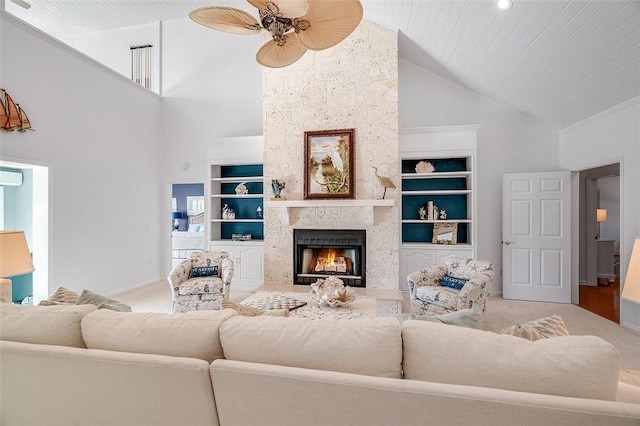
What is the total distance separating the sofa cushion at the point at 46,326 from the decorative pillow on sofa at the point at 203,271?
253 centimetres

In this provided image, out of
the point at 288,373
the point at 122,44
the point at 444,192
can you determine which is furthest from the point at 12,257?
the point at 122,44

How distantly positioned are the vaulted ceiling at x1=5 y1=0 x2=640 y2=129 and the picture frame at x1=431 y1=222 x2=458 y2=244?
2067 mm

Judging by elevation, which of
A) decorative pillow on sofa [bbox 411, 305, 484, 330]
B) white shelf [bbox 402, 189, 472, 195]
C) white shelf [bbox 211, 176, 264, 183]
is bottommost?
decorative pillow on sofa [bbox 411, 305, 484, 330]

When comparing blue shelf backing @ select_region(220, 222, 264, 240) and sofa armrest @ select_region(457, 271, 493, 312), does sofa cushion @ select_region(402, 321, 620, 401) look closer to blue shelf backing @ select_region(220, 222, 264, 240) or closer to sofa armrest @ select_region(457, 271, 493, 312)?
sofa armrest @ select_region(457, 271, 493, 312)

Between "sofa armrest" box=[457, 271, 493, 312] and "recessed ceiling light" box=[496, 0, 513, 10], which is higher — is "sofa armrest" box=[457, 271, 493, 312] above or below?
below

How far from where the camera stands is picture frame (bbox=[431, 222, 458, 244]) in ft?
16.0

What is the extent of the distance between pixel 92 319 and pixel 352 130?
3.76 metres

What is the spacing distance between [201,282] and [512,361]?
3478 mm

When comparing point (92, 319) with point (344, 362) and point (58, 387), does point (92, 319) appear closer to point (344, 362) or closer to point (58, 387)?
point (58, 387)

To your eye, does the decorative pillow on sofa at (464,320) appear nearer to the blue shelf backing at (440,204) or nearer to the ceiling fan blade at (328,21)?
the ceiling fan blade at (328,21)

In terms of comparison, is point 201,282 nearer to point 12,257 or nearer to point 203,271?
point 203,271

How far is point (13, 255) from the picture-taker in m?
2.24

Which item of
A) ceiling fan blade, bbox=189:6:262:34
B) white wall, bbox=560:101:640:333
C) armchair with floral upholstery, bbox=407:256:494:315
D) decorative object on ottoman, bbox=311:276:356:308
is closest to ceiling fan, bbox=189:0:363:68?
ceiling fan blade, bbox=189:6:262:34

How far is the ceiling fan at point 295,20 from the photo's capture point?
1964mm
